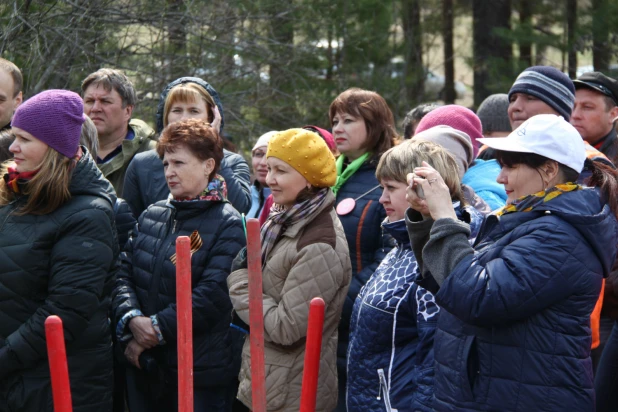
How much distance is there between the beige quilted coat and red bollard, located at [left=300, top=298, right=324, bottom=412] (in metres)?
1.11

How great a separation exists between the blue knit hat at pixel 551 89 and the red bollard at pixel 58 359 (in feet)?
8.99

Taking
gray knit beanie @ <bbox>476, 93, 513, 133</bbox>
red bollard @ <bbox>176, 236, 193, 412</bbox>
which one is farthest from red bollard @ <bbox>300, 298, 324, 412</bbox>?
gray knit beanie @ <bbox>476, 93, 513, 133</bbox>

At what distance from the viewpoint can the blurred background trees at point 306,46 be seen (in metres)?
6.98

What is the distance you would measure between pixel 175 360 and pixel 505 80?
20.7 feet

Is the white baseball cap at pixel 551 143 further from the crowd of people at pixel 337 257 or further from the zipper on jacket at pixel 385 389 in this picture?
the zipper on jacket at pixel 385 389

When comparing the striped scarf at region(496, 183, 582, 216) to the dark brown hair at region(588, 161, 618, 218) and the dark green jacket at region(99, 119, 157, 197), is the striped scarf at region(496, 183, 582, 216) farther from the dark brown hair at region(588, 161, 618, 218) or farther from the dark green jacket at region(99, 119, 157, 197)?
the dark green jacket at region(99, 119, 157, 197)

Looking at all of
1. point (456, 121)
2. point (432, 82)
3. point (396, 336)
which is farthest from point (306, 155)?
point (432, 82)

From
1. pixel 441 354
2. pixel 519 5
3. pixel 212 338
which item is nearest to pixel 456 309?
pixel 441 354

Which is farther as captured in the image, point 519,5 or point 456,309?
point 519,5

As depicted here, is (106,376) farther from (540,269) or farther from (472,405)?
(540,269)

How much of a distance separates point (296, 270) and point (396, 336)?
53 centimetres

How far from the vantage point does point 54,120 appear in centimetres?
356

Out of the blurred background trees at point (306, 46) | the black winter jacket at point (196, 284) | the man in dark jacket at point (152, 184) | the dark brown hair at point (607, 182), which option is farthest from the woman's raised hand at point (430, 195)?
the blurred background trees at point (306, 46)

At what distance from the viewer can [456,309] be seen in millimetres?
2727
